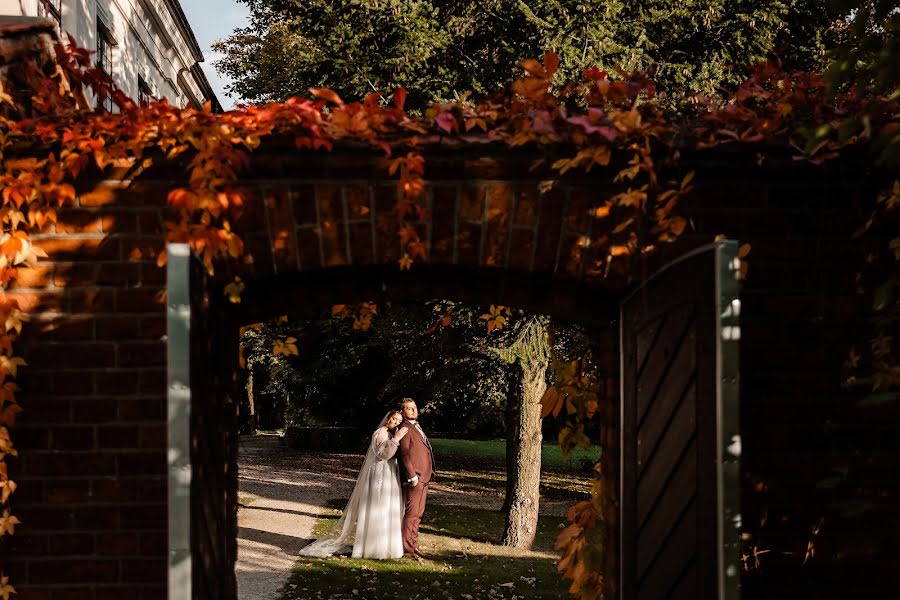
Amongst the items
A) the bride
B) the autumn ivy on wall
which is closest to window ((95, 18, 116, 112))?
the bride

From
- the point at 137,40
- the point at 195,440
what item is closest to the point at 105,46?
the point at 137,40

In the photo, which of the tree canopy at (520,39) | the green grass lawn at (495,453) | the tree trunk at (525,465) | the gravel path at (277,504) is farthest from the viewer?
the green grass lawn at (495,453)

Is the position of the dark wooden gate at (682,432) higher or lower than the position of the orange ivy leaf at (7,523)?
higher

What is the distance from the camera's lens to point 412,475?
10.8m

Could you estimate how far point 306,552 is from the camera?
1069 cm

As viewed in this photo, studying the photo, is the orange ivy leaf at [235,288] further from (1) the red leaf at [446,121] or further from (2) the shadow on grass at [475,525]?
(2) the shadow on grass at [475,525]

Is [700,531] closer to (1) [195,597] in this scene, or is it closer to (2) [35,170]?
(1) [195,597]

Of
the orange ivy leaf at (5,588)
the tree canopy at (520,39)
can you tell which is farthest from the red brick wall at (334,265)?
the tree canopy at (520,39)

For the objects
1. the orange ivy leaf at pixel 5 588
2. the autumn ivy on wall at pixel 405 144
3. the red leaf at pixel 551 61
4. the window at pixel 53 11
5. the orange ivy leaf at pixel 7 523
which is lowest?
the orange ivy leaf at pixel 5 588

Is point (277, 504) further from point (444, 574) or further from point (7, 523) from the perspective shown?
point (7, 523)

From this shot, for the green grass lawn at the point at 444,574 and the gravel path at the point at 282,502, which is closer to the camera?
the green grass lawn at the point at 444,574

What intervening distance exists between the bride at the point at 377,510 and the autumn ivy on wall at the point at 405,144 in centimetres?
701

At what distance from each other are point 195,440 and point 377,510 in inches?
296

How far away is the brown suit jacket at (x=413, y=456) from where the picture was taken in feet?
35.3
